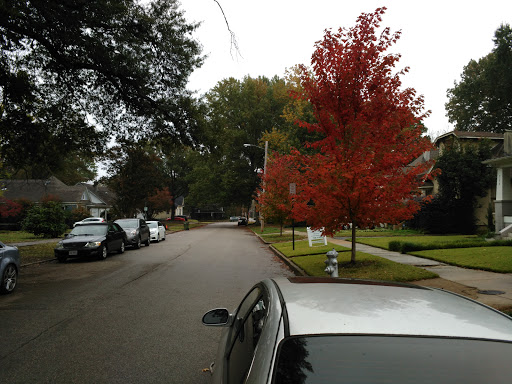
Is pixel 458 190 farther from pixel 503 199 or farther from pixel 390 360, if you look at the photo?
pixel 390 360

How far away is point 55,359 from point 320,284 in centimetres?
386

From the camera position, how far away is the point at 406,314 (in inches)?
72.4

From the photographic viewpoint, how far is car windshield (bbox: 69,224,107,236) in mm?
16562

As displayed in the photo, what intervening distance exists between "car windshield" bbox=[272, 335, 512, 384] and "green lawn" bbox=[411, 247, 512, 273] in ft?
34.8

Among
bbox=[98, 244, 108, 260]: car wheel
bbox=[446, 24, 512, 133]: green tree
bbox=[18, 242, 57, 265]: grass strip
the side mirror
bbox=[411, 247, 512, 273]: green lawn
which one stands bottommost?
bbox=[18, 242, 57, 265]: grass strip

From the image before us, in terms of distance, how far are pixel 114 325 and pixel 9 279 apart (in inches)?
166

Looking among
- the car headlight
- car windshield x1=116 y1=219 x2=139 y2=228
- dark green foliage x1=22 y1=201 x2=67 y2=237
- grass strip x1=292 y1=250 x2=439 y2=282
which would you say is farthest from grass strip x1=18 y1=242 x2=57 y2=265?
grass strip x1=292 y1=250 x2=439 y2=282

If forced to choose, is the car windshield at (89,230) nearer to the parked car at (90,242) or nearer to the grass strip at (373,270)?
the parked car at (90,242)

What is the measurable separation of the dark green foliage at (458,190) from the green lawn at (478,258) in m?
12.8

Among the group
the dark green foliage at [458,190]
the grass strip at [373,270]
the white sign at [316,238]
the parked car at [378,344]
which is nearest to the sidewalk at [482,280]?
the grass strip at [373,270]

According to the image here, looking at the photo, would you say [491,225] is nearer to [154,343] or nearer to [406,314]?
[154,343]

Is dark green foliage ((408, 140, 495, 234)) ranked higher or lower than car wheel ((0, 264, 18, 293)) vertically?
higher

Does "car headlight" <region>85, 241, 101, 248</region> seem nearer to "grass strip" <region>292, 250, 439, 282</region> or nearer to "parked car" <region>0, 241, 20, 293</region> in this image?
"parked car" <region>0, 241, 20, 293</region>

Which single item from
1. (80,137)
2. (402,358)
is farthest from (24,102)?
(402,358)
